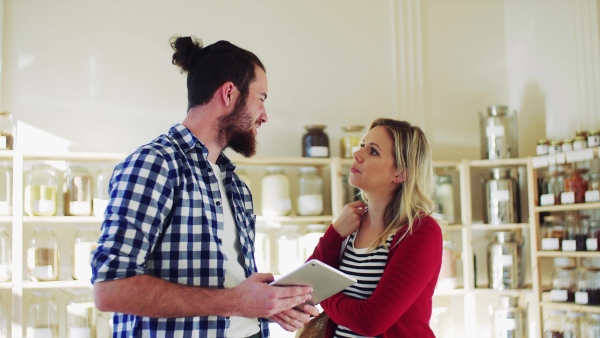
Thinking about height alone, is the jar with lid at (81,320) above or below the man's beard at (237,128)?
below

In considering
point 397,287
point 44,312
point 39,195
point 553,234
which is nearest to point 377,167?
point 397,287

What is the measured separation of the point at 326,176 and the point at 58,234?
1.45 meters

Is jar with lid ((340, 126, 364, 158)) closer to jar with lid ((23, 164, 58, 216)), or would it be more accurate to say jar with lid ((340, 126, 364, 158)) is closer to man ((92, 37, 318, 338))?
jar with lid ((23, 164, 58, 216))

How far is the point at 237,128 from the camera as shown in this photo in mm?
1624

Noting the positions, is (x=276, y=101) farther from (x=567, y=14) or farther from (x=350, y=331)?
(x=350, y=331)

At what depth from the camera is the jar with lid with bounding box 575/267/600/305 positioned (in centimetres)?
308

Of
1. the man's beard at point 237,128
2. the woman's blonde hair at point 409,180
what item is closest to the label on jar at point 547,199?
the woman's blonde hair at point 409,180

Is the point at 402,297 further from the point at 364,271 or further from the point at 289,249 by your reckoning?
the point at 289,249

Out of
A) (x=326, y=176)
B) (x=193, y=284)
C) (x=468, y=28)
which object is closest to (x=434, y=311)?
(x=326, y=176)

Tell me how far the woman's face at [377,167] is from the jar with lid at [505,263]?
1.89 metres

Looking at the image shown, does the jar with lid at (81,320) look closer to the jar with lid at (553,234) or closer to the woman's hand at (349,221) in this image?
the woman's hand at (349,221)

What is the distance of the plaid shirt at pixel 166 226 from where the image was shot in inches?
51.4

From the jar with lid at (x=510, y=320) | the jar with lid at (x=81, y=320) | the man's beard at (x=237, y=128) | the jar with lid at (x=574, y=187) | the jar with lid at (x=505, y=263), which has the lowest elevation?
the jar with lid at (x=510, y=320)

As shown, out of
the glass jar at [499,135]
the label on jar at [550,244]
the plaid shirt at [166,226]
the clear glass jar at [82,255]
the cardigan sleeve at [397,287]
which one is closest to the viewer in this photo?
the plaid shirt at [166,226]
